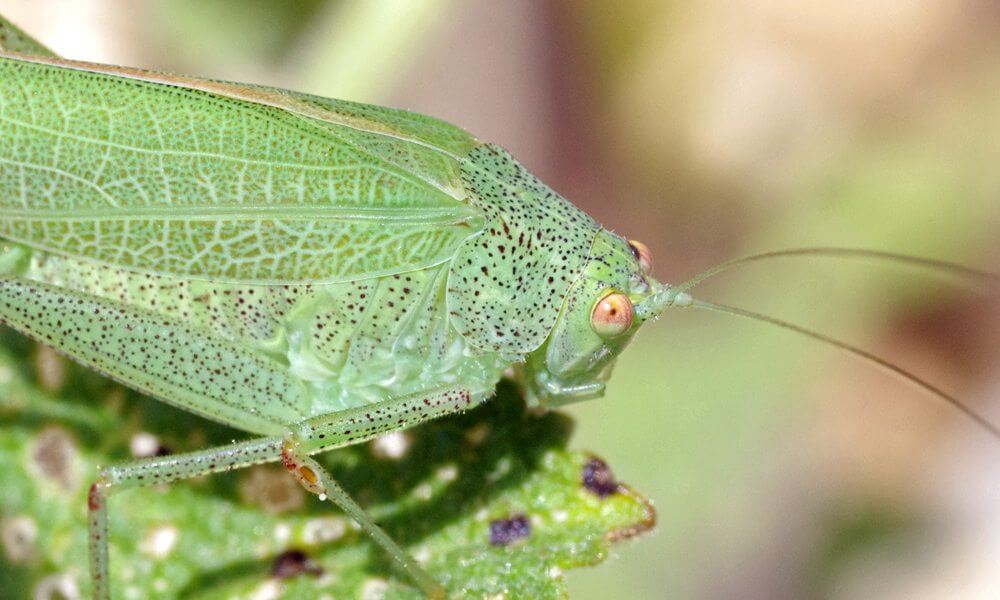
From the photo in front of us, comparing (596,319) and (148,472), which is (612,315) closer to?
(596,319)

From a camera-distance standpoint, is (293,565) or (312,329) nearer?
(293,565)

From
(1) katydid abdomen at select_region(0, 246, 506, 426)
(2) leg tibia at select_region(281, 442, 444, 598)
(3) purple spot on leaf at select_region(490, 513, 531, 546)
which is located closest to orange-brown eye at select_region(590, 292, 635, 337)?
(1) katydid abdomen at select_region(0, 246, 506, 426)

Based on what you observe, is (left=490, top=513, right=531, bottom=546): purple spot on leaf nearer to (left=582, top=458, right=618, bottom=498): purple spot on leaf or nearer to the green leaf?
the green leaf

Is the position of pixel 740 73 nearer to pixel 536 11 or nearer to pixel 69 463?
pixel 536 11

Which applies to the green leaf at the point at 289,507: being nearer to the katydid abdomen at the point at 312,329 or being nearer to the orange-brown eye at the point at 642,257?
the katydid abdomen at the point at 312,329

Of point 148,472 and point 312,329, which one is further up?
point 312,329

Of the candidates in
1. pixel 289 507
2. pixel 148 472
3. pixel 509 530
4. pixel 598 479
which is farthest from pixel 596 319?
pixel 148 472

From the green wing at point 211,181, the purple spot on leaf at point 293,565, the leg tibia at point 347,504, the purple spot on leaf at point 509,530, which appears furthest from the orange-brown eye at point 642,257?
the purple spot on leaf at point 293,565
